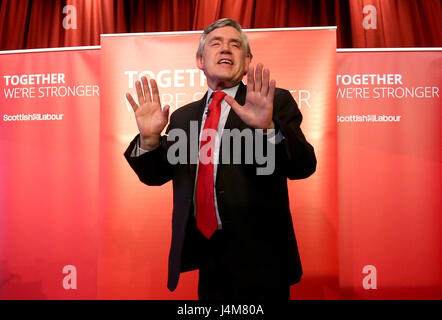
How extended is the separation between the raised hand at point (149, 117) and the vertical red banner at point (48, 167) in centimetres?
106

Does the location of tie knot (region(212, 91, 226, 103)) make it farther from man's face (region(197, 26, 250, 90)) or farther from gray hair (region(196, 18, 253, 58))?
gray hair (region(196, 18, 253, 58))

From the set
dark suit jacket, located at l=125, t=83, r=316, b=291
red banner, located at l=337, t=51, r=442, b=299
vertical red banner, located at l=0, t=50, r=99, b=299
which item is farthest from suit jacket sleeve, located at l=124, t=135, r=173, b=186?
red banner, located at l=337, t=51, r=442, b=299

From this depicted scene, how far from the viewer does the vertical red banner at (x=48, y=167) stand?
2.80 meters

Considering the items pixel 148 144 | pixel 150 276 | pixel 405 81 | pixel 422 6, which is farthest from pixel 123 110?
pixel 422 6

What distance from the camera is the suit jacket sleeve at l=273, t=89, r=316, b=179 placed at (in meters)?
1.63

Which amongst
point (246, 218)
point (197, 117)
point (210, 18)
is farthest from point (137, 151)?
point (210, 18)

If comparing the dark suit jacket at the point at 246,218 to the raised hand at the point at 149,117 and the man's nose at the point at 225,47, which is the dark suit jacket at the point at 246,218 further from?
the man's nose at the point at 225,47

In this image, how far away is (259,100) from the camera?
1.63 metres

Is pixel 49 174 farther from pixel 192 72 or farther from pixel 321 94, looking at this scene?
pixel 321 94

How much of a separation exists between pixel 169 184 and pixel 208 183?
2.35ft

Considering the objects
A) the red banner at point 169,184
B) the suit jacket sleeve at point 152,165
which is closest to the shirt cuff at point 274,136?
the suit jacket sleeve at point 152,165

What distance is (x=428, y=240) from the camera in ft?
8.85

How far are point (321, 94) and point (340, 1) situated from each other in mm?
1327

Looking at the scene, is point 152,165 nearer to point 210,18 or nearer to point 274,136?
point 274,136
